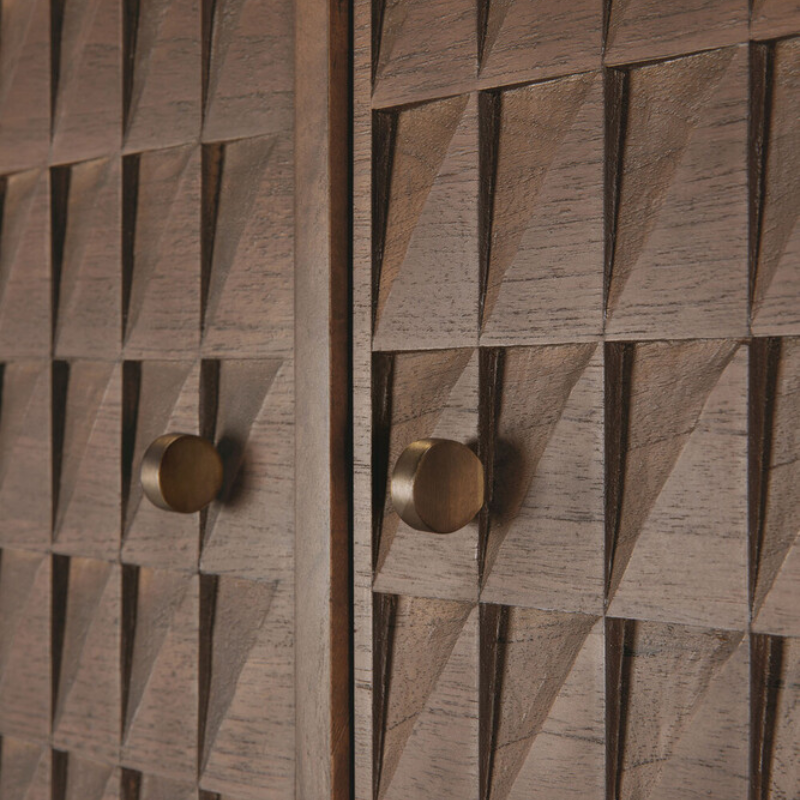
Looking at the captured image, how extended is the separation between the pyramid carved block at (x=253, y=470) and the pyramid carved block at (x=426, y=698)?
0.22 ft

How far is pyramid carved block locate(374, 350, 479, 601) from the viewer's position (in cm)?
45

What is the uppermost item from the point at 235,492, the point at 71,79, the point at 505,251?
the point at 71,79

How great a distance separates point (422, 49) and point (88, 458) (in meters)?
0.30

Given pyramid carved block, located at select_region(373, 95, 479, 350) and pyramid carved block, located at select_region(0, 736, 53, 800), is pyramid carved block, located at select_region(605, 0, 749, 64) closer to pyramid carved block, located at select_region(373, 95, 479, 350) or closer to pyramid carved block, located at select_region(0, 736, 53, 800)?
pyramid carved block, located at select_region(373, 95, 479, 350)

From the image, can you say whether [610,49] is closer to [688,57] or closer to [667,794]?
[688,57]

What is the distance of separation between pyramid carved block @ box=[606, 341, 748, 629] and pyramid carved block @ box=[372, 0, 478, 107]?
0.50 ft

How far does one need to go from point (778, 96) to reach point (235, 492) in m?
0.31

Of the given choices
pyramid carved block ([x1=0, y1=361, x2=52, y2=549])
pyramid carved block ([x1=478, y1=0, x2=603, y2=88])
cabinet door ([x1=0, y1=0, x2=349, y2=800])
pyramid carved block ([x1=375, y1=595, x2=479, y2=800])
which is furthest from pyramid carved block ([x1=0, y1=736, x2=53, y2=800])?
pyramid carved block ([x1=478, y1=0, x2=603, y2=88])

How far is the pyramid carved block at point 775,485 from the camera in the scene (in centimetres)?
38

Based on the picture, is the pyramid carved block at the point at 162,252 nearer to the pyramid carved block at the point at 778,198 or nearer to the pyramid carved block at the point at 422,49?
the pyramid carved block at the point at 422,49

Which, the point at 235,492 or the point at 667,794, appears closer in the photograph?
the point at 667,794

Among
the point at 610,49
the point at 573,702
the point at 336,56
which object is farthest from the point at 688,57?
the point at 573,702

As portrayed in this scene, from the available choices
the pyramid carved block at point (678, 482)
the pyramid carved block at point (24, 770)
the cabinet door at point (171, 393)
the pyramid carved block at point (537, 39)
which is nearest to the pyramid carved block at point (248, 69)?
the cabinet door at point (171, 393)

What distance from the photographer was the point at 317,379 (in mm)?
480
